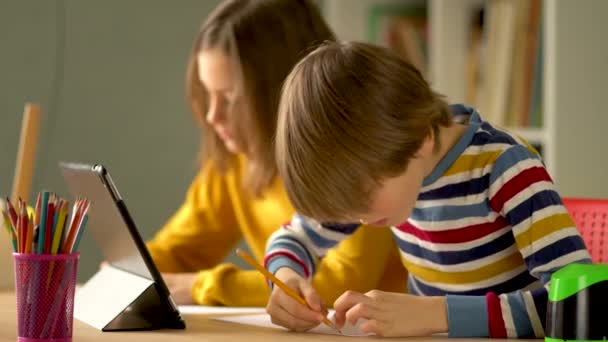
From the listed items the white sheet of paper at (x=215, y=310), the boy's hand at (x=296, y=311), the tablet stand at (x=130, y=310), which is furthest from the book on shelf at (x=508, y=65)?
the tablet stand at (x=130, y=310)

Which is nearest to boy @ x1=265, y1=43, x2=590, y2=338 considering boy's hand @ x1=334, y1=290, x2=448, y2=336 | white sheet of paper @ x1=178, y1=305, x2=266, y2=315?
boy's hand @ x1=334, y1=290, x2=448, y2=336

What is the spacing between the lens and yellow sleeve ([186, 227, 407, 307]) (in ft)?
5.13

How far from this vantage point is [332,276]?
65.5 inches

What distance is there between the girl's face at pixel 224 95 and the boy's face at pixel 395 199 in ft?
1.87

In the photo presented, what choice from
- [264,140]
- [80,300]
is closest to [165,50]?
[264,140]

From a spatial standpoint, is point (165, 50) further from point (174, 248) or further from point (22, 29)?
point (174, 248)

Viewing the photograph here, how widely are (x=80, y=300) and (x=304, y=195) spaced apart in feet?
1.28

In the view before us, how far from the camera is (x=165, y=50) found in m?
2.70

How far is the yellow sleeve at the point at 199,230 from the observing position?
6.63 feet

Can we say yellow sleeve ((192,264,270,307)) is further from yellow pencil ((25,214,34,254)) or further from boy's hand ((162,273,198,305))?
yellow pencil ((25,214,34,254))

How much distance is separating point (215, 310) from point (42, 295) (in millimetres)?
465

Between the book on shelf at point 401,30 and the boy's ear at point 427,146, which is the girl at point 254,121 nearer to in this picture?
the boy's ear at point 427,146

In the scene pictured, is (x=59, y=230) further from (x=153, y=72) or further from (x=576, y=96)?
(x=153, y=72)

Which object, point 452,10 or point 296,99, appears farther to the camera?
point 452,10
